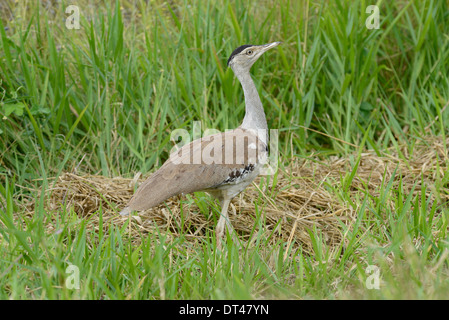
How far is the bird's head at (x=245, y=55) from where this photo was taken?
13.8ft

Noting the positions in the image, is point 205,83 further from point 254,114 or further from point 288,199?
point 288,199

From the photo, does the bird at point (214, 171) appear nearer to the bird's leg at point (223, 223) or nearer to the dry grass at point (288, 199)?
the bird's leg at point (223, 223)

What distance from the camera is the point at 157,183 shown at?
145 inches

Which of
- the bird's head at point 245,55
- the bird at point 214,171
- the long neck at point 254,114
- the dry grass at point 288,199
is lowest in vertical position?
the dry grass at point 288,199

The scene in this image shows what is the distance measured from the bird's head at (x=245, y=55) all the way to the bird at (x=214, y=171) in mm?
464

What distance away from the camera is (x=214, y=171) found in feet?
12.3

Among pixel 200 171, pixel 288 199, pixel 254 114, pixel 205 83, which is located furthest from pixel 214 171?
pixel 205 83

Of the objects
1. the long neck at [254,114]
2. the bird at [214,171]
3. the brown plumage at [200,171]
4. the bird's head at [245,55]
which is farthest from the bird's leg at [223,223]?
the bird's head at [245,55]

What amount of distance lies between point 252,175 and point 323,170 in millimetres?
1069

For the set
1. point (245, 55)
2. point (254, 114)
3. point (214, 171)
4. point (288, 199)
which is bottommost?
point (288, 199)

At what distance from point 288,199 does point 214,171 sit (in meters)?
0.80

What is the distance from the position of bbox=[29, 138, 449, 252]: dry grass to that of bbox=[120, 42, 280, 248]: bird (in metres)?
0.25

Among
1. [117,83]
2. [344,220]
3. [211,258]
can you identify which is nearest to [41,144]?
[117,83]

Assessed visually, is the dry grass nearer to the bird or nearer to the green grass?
the green grass
